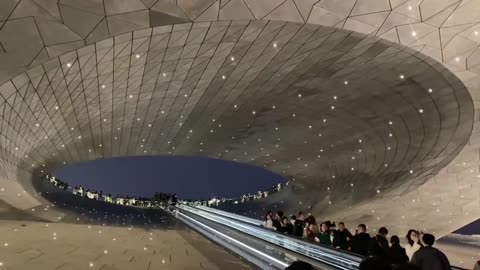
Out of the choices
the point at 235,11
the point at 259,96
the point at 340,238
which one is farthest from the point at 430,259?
the point at 259,96

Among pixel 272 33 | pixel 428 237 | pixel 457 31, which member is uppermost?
pixel 272 33

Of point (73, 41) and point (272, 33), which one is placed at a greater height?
point (272, 33)

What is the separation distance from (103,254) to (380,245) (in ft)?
19.9

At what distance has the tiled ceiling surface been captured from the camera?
13.9 meters

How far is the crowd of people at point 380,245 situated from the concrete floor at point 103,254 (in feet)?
8.28

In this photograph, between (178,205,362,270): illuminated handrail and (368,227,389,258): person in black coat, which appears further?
(368,227,389,258): person in black coat

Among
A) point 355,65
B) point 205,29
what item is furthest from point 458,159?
point 205,29

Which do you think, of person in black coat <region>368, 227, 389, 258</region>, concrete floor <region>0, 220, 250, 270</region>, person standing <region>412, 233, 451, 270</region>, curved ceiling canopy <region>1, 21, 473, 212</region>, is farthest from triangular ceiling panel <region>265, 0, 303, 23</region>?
person standing <region>412, 233, 451, 270</region>

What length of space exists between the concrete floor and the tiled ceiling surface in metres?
6.22

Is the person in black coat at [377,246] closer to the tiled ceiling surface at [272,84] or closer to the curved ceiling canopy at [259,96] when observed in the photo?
the tiled ceiling surface at [272,84]

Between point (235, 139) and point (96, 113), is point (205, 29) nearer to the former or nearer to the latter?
point (96, 113)

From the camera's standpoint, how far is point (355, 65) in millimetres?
22156

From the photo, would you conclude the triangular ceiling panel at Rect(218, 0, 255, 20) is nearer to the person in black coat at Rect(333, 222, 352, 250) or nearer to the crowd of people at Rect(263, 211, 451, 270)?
the crowd of people at Rect(263, 211, 451, 270)

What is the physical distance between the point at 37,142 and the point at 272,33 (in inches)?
906
